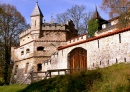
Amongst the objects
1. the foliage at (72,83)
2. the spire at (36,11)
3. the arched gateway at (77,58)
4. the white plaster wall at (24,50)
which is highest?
the spire at (36,11)

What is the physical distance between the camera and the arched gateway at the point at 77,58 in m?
17.6

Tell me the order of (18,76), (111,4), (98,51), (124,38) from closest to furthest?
(124,38), (98,51), (111,4), (18,76)

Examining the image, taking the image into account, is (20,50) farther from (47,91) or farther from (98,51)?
(47,91)

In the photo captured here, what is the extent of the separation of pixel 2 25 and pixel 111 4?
15.4 metres

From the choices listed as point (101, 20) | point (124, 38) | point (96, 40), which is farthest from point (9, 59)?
point (124, 38)

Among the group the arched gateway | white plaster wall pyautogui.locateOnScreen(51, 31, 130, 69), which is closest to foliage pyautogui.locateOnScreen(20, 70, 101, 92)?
white plaster wall pyautogui.locateOnScreen(51, 31, 130, 69)

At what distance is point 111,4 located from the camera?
83.8 feet

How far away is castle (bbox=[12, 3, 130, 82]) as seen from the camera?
48.5ft

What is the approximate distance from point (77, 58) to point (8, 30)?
56.7 feet

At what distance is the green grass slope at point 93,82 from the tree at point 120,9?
1334cm

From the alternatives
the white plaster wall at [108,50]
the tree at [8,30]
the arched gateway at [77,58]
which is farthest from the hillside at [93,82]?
the tree at [8,30]

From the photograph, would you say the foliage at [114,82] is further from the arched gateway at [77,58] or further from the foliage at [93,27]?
the foliage at [93,27]

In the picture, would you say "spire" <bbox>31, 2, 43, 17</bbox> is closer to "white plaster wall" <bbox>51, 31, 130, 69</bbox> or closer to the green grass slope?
"white plaster wall" <bbox>51, 31, 130, 69</bbox>

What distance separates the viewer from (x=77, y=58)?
1839cm
